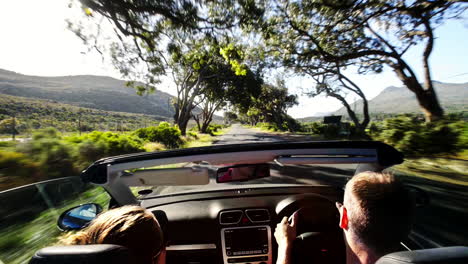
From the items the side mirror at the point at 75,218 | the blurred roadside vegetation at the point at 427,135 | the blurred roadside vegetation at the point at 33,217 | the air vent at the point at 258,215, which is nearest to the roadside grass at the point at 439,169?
the blurred roadside vegetation at the point at 427,135

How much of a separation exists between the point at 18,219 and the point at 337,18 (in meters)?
12.5

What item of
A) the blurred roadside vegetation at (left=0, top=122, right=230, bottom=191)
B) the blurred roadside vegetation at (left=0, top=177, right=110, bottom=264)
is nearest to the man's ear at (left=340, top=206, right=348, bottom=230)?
the blurred roadside vegetation at (left=0, top=177, right=110, bottom=264)

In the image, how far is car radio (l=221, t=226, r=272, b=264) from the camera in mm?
2428

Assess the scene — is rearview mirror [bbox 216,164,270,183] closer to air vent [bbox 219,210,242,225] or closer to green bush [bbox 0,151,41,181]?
air vent [bbox 219,210,242,225]

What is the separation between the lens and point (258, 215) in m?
2.50

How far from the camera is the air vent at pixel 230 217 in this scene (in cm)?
250

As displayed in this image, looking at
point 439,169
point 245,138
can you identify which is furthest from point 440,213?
point 245,138

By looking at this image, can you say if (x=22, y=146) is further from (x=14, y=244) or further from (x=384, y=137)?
(x=384, y=137)

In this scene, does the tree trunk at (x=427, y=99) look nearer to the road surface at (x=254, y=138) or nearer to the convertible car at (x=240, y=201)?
the road surface at (x=254, y=138)

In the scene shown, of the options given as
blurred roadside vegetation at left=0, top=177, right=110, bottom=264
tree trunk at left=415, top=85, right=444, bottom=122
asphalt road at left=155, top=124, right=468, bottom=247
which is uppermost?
tree trunk at left=415, top=85, right=444, bottom=122

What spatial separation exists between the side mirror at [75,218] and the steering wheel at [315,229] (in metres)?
1.80

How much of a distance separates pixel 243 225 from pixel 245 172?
3.03ft

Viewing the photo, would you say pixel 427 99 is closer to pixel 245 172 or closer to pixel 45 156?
pixel 245 172

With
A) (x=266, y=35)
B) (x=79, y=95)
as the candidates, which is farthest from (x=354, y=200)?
(x=79, y=95)
